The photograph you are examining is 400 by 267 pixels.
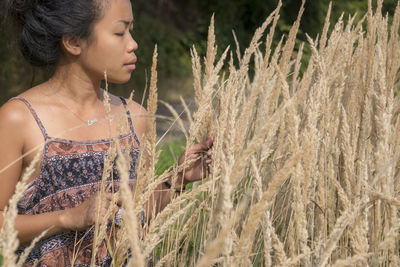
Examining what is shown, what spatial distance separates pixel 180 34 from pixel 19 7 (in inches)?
284

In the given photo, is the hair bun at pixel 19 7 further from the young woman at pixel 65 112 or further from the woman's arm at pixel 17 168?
the woman's arm at pixel 17 168

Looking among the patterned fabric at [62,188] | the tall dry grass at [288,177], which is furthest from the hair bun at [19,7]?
the tall dry grass at [288,177]

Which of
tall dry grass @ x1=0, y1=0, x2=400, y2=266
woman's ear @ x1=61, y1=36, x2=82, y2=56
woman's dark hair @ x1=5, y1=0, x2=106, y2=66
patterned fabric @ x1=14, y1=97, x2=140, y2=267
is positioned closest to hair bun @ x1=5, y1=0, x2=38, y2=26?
woman's dark hair @ x1=5, y1=0, x2=106, y2=66

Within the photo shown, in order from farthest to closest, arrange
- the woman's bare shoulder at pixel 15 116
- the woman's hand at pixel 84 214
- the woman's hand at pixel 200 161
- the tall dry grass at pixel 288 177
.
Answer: the woman's bare shoulder at pixel 15 116
the woman's hand at pixel 200 161
the woman's hand at pixel 84 214
the tall dry grass at pixel 288 177

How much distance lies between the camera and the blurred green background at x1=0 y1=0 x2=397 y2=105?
367 centimetres

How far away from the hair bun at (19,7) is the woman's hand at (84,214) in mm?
709

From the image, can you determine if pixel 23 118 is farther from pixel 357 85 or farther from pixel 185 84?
pixel 185 84

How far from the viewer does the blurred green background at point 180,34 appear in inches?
144

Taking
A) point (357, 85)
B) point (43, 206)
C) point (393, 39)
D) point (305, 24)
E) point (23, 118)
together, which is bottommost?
point (43, 206)

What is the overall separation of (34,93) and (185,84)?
562 centimetres

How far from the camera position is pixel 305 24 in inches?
147

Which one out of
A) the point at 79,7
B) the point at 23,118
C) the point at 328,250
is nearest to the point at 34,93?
the point at 23,118

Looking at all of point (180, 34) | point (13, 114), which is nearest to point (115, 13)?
point (13, 114)

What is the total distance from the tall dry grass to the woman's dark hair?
415 mm
